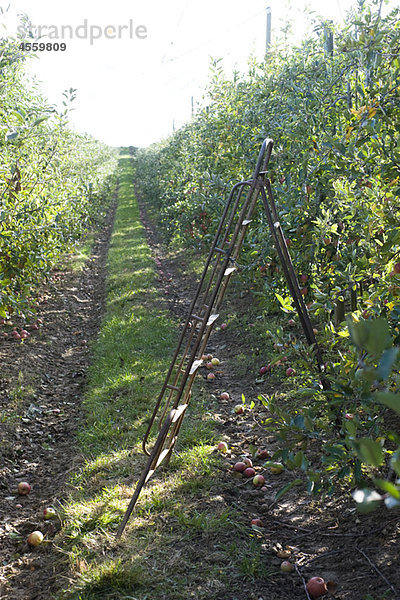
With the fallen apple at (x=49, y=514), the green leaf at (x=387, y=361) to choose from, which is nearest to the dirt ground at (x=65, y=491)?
the fallen apple at (x=49, y=514)

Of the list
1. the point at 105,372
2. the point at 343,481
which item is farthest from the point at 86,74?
the point at 343,481

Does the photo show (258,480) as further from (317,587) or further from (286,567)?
(317,587)

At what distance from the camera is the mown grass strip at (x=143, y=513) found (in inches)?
94.9

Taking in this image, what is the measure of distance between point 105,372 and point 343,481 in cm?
277

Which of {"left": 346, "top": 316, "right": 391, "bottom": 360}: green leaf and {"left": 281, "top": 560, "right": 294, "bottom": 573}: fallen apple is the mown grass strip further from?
{"left": 346, "top": 316, "right": 391, "bottom": 360}: green leaf

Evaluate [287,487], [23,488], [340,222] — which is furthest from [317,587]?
[340,222]

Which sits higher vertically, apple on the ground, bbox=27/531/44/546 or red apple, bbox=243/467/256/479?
red apple, bbox=243/467/256/479

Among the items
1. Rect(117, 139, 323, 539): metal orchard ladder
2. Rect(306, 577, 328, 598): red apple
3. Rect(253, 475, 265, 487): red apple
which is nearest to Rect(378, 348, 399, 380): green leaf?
Rect(117, 139, 323, 539): metal orchard ladder

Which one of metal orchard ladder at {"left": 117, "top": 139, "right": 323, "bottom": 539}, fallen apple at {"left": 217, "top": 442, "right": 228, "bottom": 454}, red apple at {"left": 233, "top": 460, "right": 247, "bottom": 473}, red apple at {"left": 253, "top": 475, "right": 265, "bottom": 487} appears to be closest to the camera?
metal orchard ladder at {"left": 117, "top": 139, "right": 323, "bottom": 539}

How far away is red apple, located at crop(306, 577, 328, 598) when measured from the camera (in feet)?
7.29

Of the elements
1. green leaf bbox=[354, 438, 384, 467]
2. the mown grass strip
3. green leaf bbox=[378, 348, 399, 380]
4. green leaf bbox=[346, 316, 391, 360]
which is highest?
green leaf bbox=[346, 316, 391, 360]

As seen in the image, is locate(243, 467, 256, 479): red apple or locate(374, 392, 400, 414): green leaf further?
locate(243, 467, 256, 479): red apple

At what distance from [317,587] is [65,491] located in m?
1.75

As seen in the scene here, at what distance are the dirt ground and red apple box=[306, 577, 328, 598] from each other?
0.07 m
